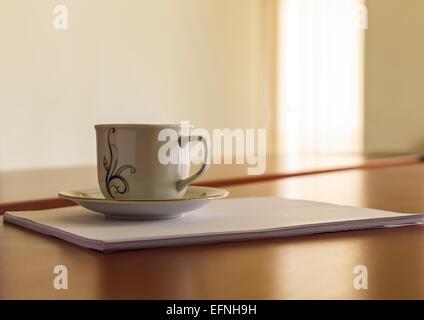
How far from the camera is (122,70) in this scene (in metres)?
4.06

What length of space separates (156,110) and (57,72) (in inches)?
34.6

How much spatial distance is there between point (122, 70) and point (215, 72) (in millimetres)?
981

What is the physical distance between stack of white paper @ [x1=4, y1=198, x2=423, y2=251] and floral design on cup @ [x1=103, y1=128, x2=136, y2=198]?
4 cm

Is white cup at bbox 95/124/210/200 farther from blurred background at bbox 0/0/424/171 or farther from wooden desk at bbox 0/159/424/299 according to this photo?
blurred background at bbox 0/0/424/171

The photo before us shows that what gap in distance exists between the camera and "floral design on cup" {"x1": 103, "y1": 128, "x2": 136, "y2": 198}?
661mm

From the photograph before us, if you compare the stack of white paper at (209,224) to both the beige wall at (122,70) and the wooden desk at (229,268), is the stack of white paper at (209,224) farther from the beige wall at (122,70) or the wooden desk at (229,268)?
the beige wall at (122,70)

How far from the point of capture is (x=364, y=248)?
1.75 ft

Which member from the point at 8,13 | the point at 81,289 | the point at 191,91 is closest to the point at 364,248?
the point at 81,289

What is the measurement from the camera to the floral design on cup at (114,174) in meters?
0.66

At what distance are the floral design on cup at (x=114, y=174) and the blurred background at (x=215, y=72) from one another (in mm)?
2954

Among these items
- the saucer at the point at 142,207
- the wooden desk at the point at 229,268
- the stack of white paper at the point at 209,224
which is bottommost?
the wooden desk at the point at 229,268

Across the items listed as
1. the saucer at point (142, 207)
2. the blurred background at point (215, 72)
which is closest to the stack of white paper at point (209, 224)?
the saucer at point (142, 207)

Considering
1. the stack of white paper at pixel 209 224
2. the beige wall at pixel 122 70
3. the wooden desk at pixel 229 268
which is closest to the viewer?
the wooden desk at pixel 229 268

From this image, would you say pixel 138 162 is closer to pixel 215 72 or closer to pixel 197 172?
pixel 197 172
